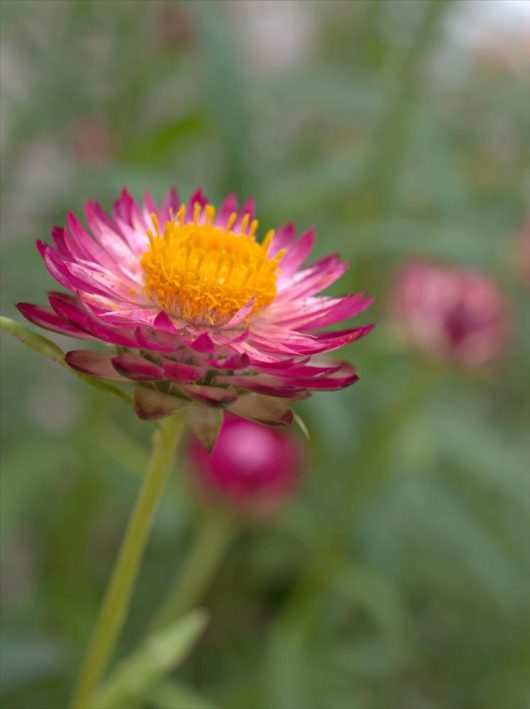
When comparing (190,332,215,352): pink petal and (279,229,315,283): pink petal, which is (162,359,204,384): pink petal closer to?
(190,332,215,352): pink petal

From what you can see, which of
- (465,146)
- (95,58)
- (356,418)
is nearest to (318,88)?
→ (95,58)

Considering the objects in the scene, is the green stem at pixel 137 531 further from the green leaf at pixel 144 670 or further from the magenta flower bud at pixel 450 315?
the magenta flower bud at pixel 450 315

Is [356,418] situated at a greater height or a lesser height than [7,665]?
greater

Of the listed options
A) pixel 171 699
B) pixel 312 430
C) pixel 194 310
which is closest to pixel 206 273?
pixel 194 310

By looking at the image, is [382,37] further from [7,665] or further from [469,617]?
[7,665]

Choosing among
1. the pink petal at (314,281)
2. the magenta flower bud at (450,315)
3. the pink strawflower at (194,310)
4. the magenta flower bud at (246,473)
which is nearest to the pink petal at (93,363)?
the pink strawflower at (194,310)

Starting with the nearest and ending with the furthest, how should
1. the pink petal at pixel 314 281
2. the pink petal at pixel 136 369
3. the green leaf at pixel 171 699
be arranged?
1. the pink petal at pixel 136 369
2. the pink petal at pixel 314 281
3. the green leaf at pixel 171 699

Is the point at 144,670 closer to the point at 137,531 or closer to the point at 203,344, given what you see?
the point at 137,531
